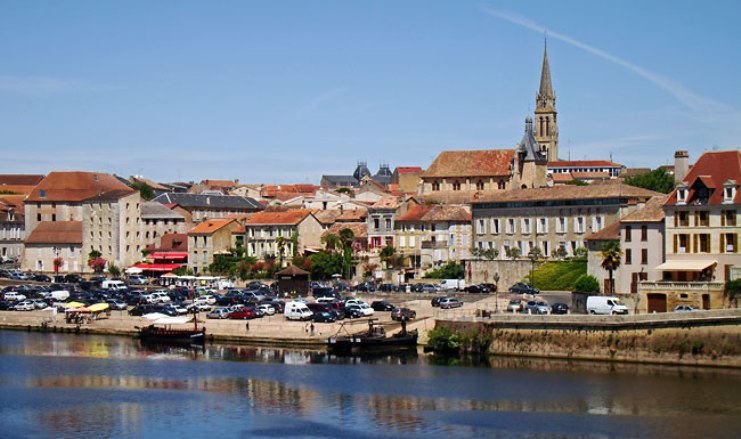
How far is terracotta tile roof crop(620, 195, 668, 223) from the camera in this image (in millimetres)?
69812

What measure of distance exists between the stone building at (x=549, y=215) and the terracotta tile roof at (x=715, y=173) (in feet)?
51.3

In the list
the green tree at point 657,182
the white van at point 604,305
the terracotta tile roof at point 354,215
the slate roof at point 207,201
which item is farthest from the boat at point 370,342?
the slate roof at point 207,201

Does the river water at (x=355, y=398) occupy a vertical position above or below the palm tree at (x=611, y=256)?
below

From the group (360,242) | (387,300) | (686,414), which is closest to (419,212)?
(360,242)

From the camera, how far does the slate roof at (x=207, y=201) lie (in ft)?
431

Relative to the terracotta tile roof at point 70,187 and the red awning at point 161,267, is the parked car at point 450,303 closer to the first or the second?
the red awning at point 161,267

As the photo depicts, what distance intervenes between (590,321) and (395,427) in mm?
17141

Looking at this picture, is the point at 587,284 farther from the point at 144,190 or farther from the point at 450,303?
the point at 144,190

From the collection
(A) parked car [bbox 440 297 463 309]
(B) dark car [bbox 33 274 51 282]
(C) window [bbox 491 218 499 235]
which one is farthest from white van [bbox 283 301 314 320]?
(B) dark car [bbox 33 274 51 282]

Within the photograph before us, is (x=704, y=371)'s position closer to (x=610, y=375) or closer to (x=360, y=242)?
(x=610, y=375)

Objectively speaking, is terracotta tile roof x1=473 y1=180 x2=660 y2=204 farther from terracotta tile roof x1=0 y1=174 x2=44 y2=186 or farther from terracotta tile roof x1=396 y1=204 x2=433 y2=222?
terracotta tile roof x1=0 y1=174 x2=44 y2=186

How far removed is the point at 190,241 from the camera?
368 ft

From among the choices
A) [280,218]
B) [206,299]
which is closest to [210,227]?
[280,218]

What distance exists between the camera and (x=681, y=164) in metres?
74.8
